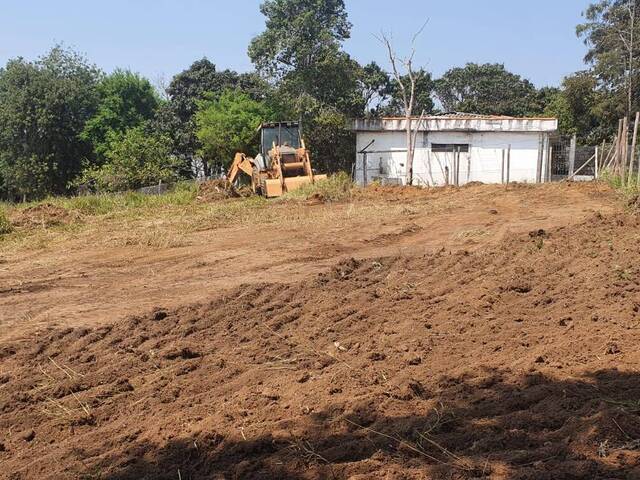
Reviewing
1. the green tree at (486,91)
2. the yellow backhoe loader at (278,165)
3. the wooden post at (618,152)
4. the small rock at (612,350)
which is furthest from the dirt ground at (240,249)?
the green tree at (486,91)

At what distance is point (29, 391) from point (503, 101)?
5013 centimetres

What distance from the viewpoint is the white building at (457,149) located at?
1088 inches

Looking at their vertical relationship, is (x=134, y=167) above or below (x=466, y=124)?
below

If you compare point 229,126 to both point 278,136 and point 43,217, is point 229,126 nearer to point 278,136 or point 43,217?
point 278,136

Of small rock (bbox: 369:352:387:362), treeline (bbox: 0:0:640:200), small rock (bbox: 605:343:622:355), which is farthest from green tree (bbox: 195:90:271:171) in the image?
small rock (bbox: 605:343:622:355)

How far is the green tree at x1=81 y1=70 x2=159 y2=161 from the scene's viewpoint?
35.8 m

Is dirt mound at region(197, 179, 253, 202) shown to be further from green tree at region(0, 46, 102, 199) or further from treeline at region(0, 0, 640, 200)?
green tree at region(0, 46, 102, 199)

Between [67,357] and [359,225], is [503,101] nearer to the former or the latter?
[359,225]

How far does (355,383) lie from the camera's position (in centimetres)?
486

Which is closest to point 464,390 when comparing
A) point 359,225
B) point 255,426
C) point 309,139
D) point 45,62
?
point 255,426

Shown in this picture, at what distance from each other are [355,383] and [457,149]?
23.2 meters

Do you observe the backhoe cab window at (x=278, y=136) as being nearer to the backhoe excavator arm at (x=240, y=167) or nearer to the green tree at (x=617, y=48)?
the backhoe excavator arm at (x=240, y=167)

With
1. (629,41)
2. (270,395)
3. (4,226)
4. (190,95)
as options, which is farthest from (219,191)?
(629,41)

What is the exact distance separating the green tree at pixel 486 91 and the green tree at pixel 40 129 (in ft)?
89.5
